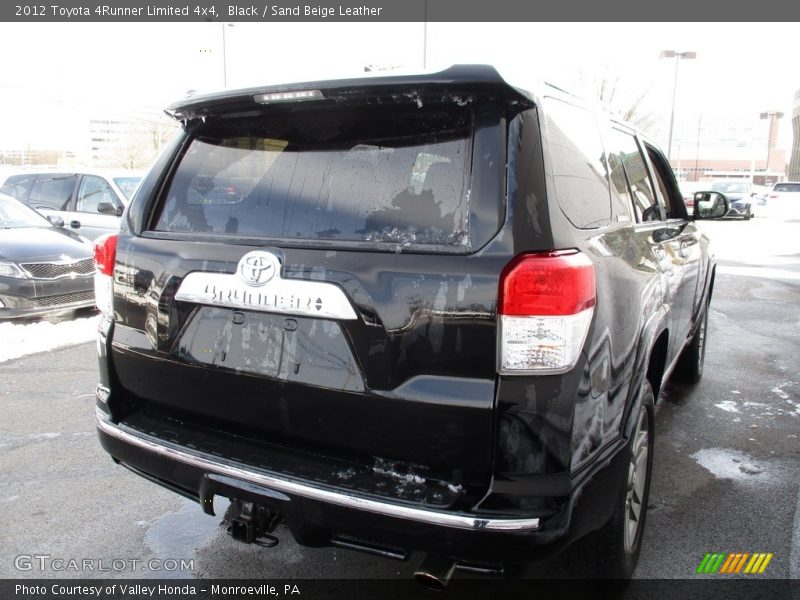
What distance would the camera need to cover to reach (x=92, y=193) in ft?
34.2

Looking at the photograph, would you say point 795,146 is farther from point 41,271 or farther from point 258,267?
point 258,267

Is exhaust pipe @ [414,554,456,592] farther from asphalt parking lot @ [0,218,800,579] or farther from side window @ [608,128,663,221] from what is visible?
side window @ [608,128,663,221]

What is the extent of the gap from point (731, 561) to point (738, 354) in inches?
155

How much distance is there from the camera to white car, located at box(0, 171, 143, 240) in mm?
10156

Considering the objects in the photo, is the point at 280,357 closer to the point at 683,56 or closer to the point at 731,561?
the point at 731,561

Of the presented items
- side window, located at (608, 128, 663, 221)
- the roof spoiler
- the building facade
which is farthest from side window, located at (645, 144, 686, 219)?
the building facade

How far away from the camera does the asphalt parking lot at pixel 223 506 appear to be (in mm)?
2711

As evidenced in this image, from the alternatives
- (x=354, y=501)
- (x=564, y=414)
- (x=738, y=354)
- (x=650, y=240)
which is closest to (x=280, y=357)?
(x=354, y=501)

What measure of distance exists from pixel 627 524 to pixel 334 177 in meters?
1.69

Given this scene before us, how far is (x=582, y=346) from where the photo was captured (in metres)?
1.82

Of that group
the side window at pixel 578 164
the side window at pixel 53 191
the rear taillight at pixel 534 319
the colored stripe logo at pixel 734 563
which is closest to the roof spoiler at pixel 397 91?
the side window at pixel 578 164

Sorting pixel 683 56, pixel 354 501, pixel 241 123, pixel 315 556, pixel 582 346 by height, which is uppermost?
pixel 683 56

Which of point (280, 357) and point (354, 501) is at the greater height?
point (280, 357)

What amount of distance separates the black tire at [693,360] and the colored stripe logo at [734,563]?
2294 millimetres
